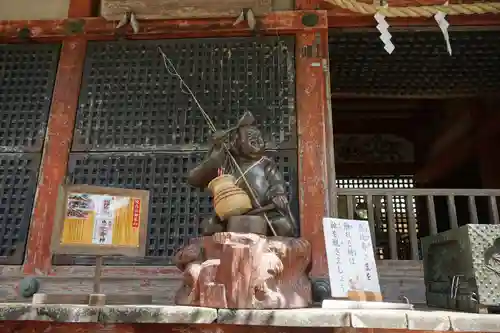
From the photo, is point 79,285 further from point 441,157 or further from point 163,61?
point 441,157

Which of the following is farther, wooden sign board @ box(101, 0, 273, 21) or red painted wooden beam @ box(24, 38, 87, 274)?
wooden sign board @ box(101, 0, 273, 21)

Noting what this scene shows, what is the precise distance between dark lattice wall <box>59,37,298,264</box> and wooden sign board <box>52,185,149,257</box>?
1.30m

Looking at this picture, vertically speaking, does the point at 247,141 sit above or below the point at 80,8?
below

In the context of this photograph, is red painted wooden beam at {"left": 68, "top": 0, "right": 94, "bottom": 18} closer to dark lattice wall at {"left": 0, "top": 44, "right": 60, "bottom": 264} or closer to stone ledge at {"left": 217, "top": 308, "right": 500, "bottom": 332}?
dark lattice wall at {"left": 0, "top": 44, "right": 60, "bottom": 264}

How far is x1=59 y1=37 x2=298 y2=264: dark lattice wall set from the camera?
435 cm

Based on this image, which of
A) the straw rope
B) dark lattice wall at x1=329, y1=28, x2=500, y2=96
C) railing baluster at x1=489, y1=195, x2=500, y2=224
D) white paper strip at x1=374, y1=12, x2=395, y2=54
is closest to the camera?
white paper strip at x1=374, y1=12, x2=395, y2=54

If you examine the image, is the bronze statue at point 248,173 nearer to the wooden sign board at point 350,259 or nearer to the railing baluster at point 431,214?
the wooden sign board at point 350,259

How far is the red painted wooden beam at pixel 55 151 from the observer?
166 inches

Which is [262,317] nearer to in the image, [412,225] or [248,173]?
[248,173]

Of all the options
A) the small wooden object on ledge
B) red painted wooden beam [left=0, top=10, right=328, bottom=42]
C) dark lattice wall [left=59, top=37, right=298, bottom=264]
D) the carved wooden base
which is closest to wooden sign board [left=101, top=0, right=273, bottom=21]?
red painted wooden beam [left=0, top=10, right=328, bottom=42]

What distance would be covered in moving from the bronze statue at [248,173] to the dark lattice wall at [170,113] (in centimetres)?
100

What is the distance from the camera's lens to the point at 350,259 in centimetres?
324

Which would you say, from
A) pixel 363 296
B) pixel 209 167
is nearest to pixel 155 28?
pixel 209 167

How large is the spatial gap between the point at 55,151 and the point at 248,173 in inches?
91.2
